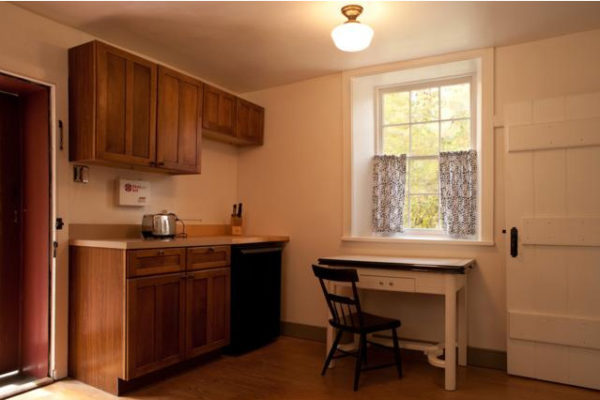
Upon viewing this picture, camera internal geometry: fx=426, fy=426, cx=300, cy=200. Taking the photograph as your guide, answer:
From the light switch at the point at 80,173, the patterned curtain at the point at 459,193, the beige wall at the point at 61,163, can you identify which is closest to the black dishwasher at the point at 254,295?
the beige wall at the point at 61,163

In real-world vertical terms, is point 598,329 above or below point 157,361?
above

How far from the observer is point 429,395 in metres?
2.74

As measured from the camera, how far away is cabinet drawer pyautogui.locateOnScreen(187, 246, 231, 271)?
3.13 m

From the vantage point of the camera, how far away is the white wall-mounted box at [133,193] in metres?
3.27

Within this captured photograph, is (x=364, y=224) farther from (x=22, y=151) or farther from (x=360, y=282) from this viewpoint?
(x=22, y=151)

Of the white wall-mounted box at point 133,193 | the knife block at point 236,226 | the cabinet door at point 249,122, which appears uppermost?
the cabinet door at point 249,122

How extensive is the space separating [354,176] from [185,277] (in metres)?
1.76

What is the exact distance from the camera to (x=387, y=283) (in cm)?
307

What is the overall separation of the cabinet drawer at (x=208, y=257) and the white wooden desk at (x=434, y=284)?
78cm

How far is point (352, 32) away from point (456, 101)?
4.99 feet

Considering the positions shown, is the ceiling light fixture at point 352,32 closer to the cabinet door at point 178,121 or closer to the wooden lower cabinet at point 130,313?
the cabinet door at point 178,121

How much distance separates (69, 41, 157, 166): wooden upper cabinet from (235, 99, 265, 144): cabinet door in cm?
110

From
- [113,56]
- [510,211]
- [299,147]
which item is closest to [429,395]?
[510,211]

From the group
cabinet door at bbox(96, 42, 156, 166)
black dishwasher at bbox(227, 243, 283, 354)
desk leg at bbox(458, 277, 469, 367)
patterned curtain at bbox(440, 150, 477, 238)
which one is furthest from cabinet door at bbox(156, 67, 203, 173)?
desk leg at bbox(458, 277, 469, 367)
